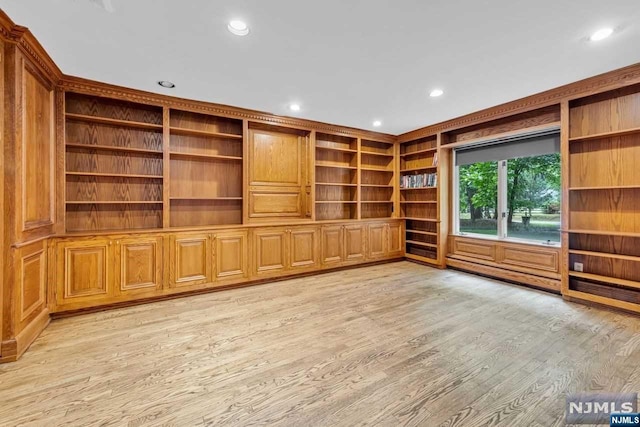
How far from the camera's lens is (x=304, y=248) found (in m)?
4.54

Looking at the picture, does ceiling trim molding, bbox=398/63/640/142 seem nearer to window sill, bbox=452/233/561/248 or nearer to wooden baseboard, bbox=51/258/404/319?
window sill, bbox=452/233/561/248

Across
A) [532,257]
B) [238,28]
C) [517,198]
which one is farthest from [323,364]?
[517,198]

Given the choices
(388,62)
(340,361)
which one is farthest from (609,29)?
(340,361)

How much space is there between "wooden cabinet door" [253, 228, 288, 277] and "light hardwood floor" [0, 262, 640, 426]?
0.82 m

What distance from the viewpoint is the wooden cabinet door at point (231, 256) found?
3.82 meters

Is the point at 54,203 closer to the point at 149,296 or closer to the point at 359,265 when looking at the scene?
the point at 149,296

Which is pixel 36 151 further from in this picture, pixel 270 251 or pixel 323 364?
pixel 323 364

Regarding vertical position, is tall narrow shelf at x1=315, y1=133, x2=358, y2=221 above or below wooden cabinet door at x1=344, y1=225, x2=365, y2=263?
above

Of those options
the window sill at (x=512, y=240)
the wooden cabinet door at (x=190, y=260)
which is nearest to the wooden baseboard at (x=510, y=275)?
the window sill at (x=512, y=240)

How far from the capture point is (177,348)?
2346 mm

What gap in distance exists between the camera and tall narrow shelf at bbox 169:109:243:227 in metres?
3.91

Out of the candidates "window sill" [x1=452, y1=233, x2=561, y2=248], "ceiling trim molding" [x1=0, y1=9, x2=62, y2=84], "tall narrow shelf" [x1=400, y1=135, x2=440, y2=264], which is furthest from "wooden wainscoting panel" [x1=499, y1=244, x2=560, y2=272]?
"ceiling trim molding" [x1=0, y1=9, x2=62, y2=84]

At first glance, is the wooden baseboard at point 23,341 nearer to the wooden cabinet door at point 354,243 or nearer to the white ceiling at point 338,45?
the white ceiling at point 338,45

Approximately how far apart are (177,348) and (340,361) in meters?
1.34
